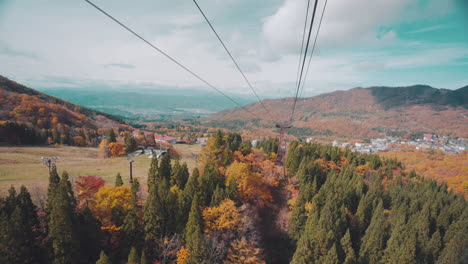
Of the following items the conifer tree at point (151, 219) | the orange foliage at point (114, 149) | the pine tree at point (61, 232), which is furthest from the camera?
the orange foliage at point (114, 149)

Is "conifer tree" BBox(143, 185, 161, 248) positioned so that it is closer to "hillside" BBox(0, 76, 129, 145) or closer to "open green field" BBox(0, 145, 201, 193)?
"open green field" BBox(0, 145, 201, 193)

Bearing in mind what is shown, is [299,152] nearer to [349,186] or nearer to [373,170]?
[349,186]

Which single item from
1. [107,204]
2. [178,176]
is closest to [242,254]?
[178,176]

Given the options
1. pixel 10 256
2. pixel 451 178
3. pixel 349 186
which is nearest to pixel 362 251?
pixel 349 186

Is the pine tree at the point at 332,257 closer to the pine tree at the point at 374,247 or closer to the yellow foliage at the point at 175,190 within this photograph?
the pine tree at the point at 374,247

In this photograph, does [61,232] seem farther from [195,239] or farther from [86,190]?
[195,239]

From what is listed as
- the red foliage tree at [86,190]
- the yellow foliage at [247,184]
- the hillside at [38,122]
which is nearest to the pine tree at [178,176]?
the yellow foliage at [247,184]
